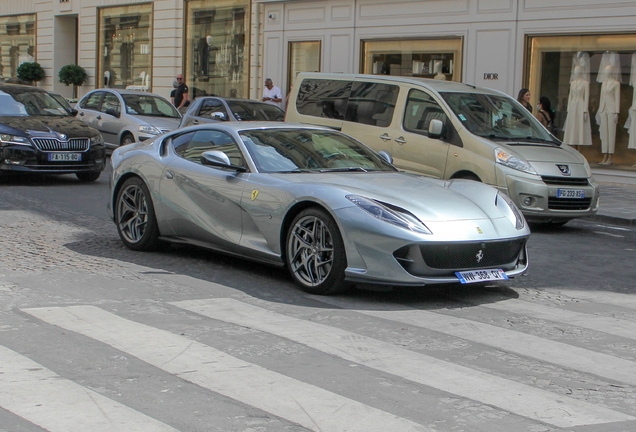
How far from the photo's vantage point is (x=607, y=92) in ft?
62.6

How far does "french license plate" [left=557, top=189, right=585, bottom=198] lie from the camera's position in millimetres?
11812

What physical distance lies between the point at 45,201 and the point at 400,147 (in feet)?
16.1

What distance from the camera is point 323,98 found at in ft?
46.2

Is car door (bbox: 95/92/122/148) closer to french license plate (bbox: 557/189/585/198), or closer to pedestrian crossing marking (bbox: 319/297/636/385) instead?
french license plate (bbox: 557/189/585/198)

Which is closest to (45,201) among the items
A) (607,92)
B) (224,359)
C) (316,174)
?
(316,174)

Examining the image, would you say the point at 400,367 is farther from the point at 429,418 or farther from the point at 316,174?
the point at 316,174

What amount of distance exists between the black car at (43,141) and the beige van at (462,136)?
3674 millimetres

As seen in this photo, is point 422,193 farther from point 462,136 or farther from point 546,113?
point 546,113

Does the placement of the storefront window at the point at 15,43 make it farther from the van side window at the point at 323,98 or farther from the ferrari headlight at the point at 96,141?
the van side window at the point at 323,98

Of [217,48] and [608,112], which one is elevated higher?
[217,48]

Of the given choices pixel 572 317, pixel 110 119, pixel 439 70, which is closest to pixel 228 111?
pixel 110 119

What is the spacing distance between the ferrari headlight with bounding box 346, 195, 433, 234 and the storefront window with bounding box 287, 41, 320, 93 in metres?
18.6

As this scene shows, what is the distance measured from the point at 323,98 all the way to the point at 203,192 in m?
6.11

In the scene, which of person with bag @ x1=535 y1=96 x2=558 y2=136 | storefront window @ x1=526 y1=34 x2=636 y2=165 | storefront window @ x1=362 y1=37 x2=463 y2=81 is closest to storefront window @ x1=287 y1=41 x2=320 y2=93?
storefront window @ x1=362 y1=37 x2=463 y2=81
